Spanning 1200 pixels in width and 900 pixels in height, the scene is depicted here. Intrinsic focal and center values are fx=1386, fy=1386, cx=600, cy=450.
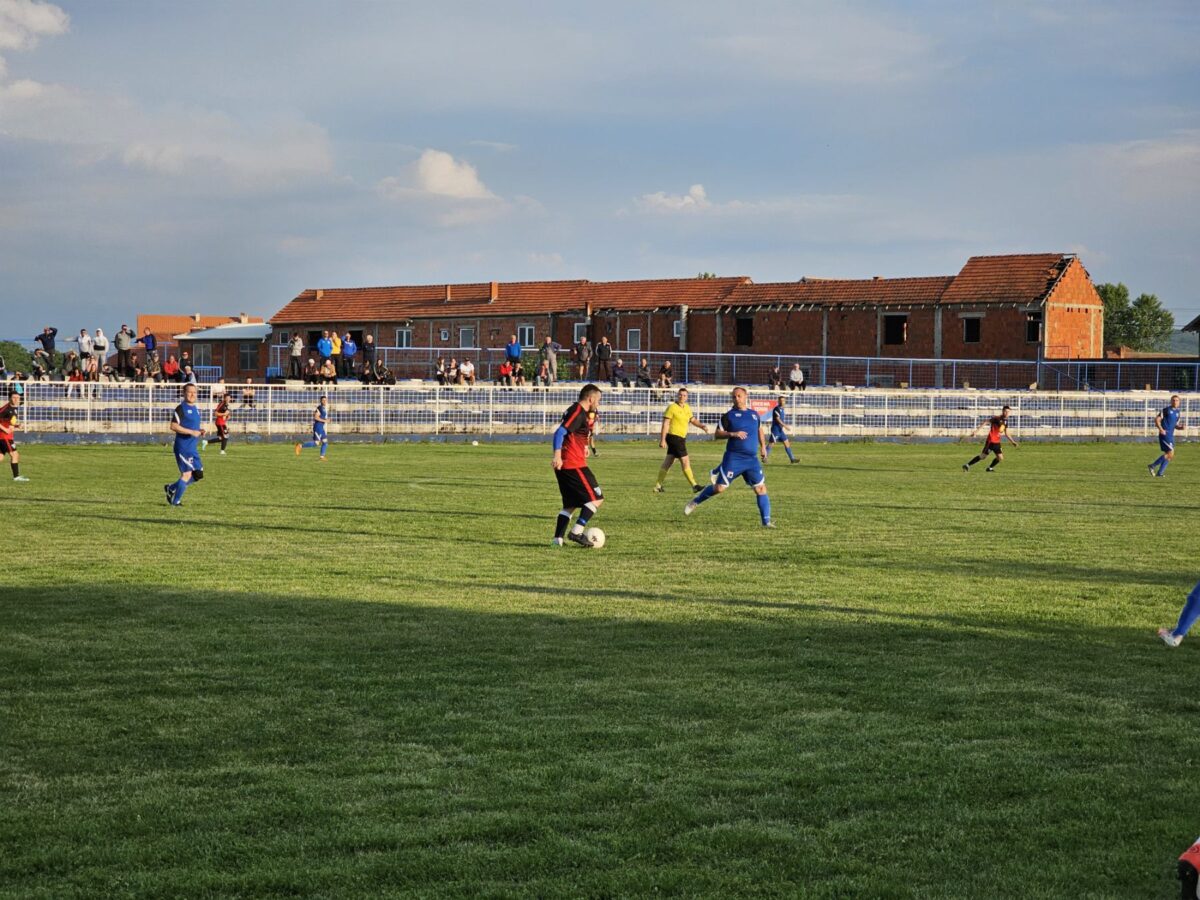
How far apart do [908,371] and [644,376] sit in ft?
38.9

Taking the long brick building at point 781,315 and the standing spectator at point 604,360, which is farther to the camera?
the long brick building at point 781,315

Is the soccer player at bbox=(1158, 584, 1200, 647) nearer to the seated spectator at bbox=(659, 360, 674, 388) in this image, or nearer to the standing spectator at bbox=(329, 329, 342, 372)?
the seated spectator at bbox=(659, 360, 674, 388)

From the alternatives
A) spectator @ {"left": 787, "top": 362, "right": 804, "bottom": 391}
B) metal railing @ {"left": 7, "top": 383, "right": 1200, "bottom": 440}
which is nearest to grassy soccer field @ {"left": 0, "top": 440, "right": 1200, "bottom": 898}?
metal railing @ {"left": 7, "top": 383, "right": 1200, "bottom": 440}

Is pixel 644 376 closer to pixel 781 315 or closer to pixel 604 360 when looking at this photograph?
pixel 604 360

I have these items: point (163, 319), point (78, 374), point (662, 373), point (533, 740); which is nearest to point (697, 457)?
point (662, 373)

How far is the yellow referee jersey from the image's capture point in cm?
2498

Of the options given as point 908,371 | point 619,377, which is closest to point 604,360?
point 619,377

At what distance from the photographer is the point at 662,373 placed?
169 ft

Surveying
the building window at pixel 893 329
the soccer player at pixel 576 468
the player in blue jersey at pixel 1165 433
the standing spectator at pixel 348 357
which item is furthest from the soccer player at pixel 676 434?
the building window at pixel 893 329

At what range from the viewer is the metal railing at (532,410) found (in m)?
42.0

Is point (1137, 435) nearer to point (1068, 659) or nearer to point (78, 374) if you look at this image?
point (78, 374)

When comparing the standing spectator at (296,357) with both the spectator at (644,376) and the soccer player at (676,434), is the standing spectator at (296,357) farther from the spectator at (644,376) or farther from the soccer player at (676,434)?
the soccer player at (676,434)

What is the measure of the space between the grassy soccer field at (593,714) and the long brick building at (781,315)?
156 feet

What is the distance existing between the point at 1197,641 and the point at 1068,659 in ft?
4.51
